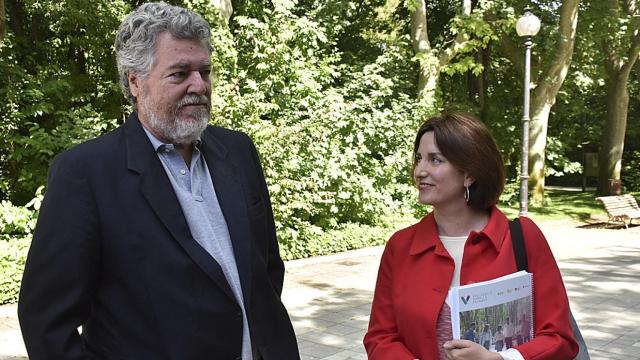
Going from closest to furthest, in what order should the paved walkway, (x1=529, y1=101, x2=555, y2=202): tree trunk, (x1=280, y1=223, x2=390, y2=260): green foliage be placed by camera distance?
the paved walkway → (x1=280, y1=223, x2=390, y2=260): green foliage → (x1=529, y1=101, x2=555, y2=202): tree trunk

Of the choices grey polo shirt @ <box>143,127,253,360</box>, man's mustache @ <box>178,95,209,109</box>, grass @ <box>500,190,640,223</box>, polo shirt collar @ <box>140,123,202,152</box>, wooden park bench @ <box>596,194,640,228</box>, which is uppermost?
man's mustache @ <box>178,95,209,109</box>

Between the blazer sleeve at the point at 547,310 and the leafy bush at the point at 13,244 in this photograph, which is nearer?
the blazer sleeve at the point at 547,310

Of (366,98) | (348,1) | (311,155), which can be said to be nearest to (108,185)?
(311,155)

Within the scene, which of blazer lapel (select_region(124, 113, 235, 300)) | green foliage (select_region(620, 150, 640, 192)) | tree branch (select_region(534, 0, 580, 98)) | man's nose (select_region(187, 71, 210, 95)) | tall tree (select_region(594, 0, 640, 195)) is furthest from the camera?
green foliage (select_region(620, 150, 640, 192))

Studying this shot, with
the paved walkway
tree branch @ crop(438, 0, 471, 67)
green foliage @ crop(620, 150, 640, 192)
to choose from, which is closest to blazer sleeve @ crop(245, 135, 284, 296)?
the paved walkway

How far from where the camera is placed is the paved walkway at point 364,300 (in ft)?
19.3

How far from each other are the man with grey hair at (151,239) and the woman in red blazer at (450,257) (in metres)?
0.51

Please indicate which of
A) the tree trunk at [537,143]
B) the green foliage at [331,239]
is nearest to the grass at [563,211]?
the tree trunk at [537,143]

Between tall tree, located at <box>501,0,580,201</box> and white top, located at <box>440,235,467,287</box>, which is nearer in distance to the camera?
white top, located at <box>440,235,467,287</box>

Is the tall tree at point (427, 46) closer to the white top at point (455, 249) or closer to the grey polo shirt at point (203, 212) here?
the white top at point (455, 249)

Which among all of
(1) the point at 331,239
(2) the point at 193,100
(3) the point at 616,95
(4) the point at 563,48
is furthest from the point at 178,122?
A: (3) the point at 616,95

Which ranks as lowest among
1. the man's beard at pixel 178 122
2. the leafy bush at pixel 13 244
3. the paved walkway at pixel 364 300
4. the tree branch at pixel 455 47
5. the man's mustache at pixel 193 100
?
the paved walkway at pixel 364 300

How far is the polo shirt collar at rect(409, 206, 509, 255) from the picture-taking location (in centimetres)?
235

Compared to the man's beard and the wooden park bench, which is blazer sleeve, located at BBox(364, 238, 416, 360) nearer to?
the man's beard
